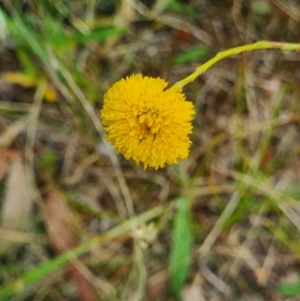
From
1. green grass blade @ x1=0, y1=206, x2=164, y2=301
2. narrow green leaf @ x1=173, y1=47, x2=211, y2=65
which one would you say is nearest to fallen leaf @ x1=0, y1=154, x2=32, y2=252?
green grass blade @ x1=0, y1=206, x2=164, y2=301

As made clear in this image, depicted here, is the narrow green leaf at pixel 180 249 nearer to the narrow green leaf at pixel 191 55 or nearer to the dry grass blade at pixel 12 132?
the narrow green leaf at pixel 191 55

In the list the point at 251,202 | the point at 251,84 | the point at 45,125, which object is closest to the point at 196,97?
the point at 251,84

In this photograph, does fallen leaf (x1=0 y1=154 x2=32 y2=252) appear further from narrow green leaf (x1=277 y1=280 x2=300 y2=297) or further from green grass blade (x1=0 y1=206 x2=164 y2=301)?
narrow green leaf (x1=277 y1=280 x2=300 y2=297)

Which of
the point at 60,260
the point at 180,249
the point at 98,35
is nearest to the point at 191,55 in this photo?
the point at 98,35

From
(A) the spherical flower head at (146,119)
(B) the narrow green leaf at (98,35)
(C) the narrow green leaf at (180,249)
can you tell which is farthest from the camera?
(C) the narrow green leaf at (180,249)

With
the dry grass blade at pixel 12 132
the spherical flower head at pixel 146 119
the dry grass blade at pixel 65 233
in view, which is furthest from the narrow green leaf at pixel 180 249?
the spherical flower head at pixel 146 119
